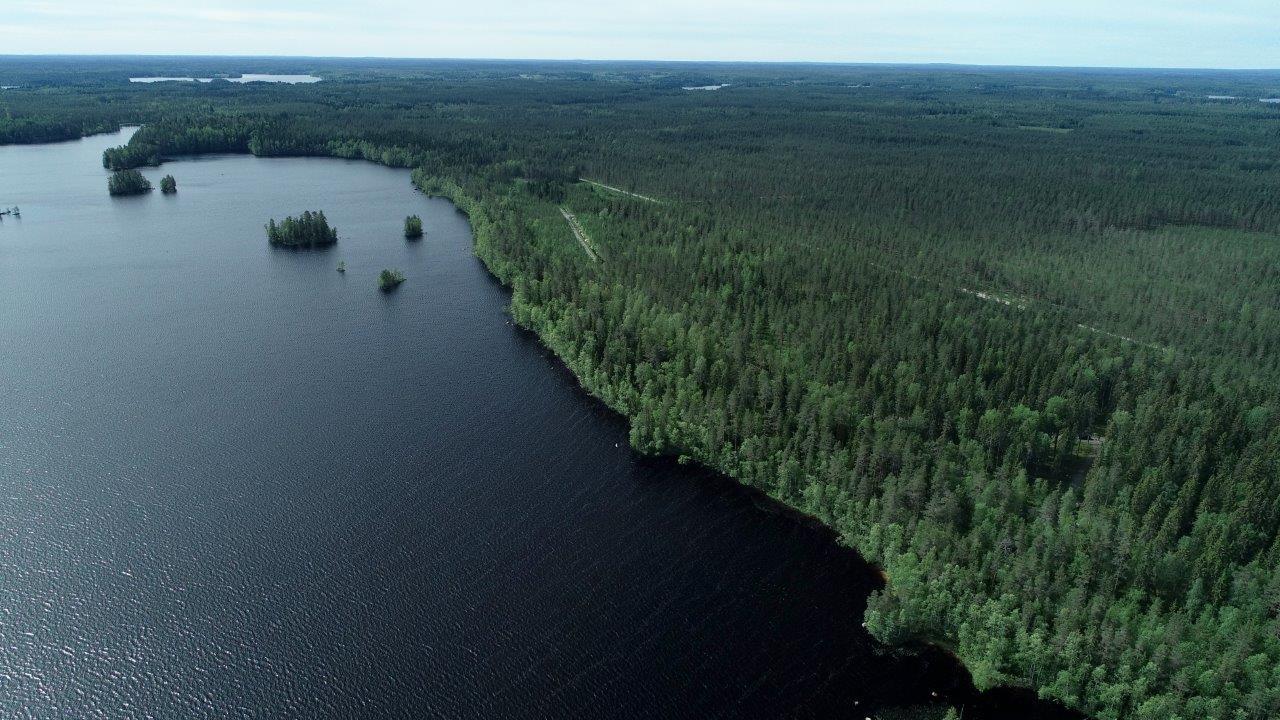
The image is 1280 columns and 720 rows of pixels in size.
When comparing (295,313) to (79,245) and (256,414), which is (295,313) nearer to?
(256,414)

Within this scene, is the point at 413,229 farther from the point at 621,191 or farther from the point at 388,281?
the point at 621,191

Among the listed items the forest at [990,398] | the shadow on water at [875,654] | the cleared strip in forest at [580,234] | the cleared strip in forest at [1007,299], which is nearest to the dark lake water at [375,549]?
the shadow on water at [875,654]

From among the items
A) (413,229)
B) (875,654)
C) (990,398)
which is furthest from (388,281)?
(875,654)

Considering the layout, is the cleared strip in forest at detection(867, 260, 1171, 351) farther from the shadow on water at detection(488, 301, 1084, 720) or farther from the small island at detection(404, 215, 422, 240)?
A: the small island at detection(404, 215, 422, 240)

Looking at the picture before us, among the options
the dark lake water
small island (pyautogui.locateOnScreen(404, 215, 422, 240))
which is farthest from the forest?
small island (pyautogui.locateOnScreen(404, 215, 422, 240))

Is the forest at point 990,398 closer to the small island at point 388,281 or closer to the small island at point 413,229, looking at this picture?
the small island at point 413,229
